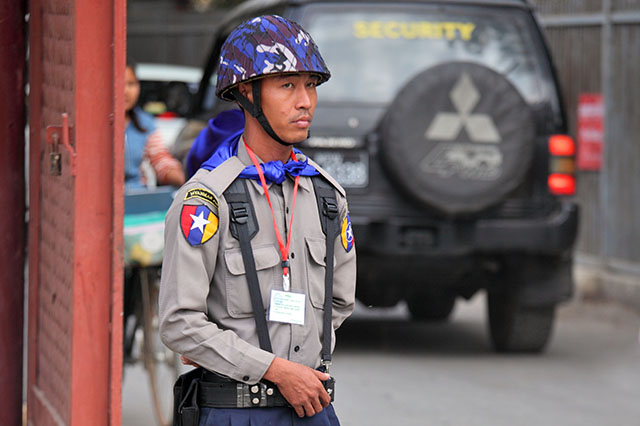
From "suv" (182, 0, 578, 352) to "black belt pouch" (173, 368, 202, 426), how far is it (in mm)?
4274

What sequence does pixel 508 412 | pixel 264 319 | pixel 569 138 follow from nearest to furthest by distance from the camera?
pixel 264 319
pixel 508 412
pixel 569 138

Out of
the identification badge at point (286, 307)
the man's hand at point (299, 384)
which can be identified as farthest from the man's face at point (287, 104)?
the man's hand at point (299, 384)

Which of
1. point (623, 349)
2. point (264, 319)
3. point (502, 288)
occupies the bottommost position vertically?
point (623, 349)

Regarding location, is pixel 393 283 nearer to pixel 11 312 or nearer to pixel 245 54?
pixel 11 312

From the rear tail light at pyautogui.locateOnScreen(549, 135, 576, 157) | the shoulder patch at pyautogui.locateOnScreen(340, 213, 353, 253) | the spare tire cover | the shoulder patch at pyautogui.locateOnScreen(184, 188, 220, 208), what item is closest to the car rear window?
the rear tail light at pyautogui.locateOnScreen(549, 135, 576, 157)

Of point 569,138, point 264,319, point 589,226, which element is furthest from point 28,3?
Answer: point 589,226

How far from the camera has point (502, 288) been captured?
7.98 m

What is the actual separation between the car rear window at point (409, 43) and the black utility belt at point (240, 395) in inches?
190

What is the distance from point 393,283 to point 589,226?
4.06 m

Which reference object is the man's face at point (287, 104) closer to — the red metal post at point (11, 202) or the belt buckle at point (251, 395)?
the belt buckle at point (251, 395)

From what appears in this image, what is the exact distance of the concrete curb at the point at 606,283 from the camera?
10.3 meters

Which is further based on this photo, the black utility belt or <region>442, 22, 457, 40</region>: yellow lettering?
<region>442, 22, 457, 40</region>: yellow lettering

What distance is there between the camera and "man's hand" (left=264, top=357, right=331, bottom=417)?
2.75 meters

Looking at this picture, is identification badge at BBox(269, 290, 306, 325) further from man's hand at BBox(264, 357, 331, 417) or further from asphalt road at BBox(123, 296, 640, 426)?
asphalt road at BBox(123, 296, 640, 426)
